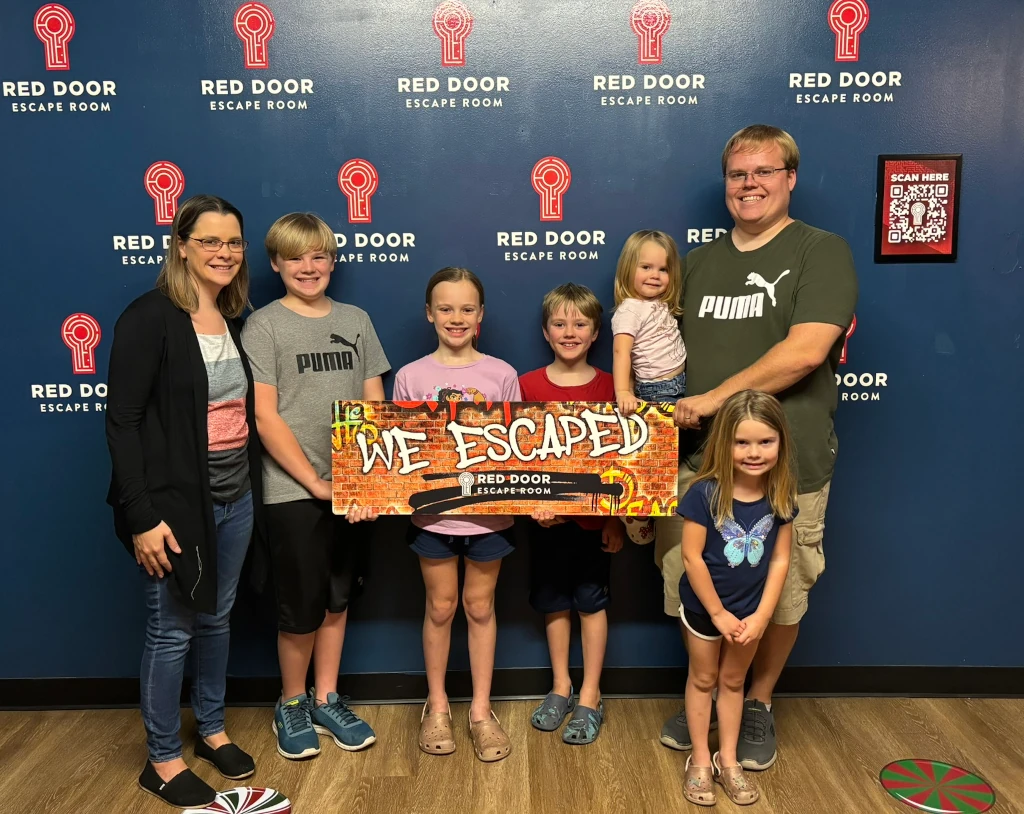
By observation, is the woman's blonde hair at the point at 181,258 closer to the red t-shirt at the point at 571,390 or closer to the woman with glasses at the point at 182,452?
the woman with glasses at the point at 182,452

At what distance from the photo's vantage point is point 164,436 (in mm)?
2098

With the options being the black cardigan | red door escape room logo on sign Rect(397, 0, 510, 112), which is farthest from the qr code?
the black cardigan

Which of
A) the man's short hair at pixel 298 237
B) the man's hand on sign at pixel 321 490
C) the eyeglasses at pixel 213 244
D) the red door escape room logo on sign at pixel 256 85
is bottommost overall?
the man's hand on sign at pixel 321 490

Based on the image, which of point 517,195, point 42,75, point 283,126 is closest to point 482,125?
point 517,195

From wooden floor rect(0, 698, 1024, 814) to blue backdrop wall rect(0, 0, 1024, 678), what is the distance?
1.37 ft

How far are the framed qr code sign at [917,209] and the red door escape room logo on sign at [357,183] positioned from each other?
1.62 meters

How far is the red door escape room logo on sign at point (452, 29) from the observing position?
250 centimetres

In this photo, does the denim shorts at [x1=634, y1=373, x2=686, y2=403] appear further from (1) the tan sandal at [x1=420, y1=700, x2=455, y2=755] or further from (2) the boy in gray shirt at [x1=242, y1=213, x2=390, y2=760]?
(1) the tan sandal at [x1=420, y1=700, x2=455, y2=755]

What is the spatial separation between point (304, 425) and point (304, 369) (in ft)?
0.54

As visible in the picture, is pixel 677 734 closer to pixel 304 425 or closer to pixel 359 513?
pixel 359 513

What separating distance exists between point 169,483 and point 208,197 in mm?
763

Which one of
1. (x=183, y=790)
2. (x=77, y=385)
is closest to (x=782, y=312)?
(x=183, y=790)

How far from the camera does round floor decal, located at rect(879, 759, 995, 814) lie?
2197 millimetres

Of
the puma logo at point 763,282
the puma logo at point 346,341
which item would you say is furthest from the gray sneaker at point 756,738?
the puma logo at point 346,341
